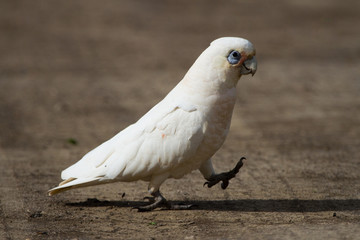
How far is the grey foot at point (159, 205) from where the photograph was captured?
6.56 m

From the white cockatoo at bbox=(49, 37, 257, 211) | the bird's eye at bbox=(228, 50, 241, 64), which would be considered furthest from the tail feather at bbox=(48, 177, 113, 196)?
the bird's eye at bbox=(228, 50, 241, 64)

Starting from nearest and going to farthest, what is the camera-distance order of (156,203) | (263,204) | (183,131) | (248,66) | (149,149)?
1. (183,131)
2. (149,149)
3. (248,66)
4. (156,203)
5. (263,204)

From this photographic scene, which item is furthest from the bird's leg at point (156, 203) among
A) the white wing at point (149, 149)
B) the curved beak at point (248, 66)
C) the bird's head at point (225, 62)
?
the curved beak at point (248, 66)

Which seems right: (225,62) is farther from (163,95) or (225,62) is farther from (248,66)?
(163,95)

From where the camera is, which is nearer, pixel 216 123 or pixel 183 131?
pixel 183 131

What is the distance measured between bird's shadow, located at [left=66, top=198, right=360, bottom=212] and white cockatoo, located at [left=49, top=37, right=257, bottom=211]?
1.84 ft

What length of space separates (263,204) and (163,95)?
6264 millimetres

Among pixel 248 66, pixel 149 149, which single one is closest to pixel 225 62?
pixel 248 66

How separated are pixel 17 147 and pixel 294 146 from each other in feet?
13.7

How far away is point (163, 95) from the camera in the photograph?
504 inches

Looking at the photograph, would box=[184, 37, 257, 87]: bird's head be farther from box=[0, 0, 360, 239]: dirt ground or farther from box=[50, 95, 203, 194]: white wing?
box=[0, 0, 360, 239]: dirt ground

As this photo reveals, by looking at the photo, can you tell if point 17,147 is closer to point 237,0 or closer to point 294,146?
point 294,146

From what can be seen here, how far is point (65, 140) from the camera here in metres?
10.0

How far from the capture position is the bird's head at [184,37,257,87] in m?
6.29
